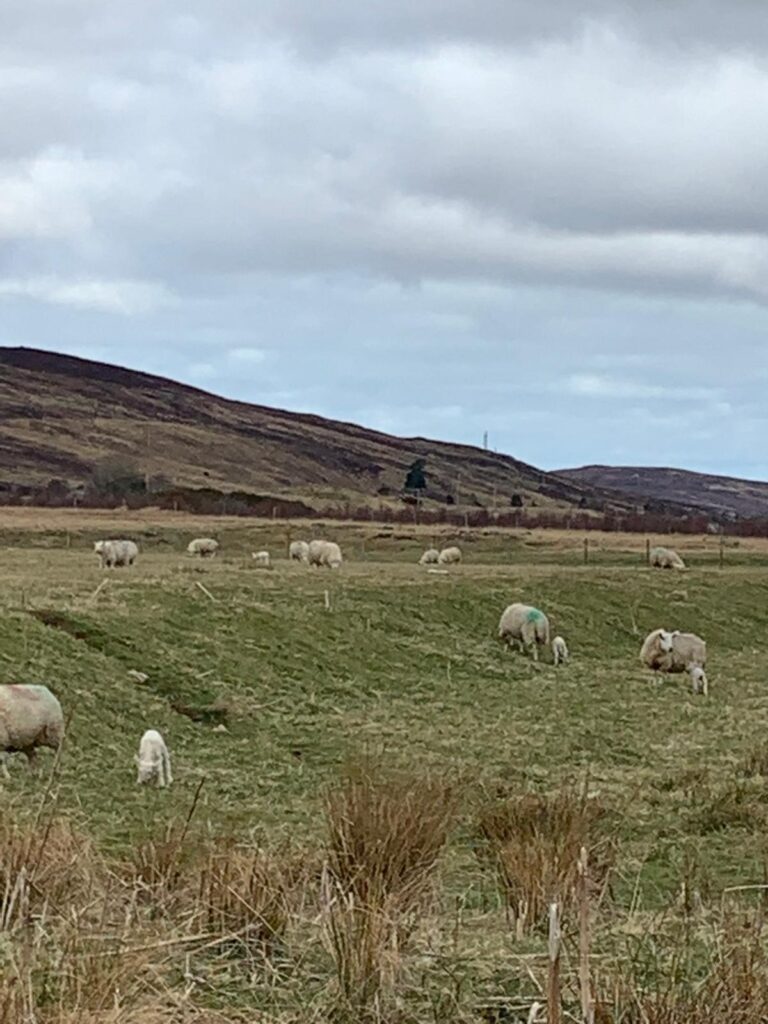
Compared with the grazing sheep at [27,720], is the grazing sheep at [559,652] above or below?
above

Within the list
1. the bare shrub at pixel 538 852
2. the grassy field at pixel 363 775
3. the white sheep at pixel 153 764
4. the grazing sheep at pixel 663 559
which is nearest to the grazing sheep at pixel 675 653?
the grassy field at pixel 363 775

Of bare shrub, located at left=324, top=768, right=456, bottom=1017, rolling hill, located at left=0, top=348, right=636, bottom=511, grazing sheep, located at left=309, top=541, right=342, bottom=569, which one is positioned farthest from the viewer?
rolling hill, located at left=0, top=348, right=636, bottom=511

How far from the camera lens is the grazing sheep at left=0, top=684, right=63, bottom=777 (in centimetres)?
1534

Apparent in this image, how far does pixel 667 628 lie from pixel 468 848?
26109 millimetres

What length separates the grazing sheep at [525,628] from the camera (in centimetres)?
2944

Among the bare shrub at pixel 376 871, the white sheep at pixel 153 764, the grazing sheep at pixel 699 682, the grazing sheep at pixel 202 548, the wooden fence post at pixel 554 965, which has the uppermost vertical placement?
the grazing sheep at pixel 202 548

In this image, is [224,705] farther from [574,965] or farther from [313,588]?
[574,965]

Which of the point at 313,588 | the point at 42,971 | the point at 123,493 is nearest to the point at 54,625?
the point at 313,588

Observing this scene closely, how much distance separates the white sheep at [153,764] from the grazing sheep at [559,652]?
1485cm

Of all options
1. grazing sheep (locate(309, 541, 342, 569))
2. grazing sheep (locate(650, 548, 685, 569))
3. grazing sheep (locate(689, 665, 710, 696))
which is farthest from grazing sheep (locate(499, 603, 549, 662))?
grazing sheep (locate(650, 548, 685, 569))

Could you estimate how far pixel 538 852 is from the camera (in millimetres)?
7668

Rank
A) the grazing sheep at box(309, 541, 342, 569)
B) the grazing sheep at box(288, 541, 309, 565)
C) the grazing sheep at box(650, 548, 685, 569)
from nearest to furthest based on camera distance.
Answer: the grazing sheep at box(309, 541, 342, 569) < the grazing sheep at box(288, 541, 309, 565) < the grazing sheep at box(650, 548, 685, 569)

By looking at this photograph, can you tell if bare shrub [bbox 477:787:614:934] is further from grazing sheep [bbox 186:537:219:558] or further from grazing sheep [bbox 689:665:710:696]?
grazing sheep [bbox 186:537:219:558]

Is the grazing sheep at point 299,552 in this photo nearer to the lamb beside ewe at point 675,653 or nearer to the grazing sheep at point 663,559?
the grazing sheep at point 663,559
